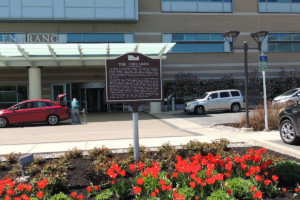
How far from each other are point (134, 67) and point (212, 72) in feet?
72.0

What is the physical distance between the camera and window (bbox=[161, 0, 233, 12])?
Answer: 2584 cm

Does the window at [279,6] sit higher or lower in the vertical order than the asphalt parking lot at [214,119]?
higher

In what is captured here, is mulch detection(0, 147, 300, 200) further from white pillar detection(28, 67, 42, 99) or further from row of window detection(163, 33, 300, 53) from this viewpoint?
row of window detection(163, 33, 300, 53)

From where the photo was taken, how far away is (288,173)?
4070 mm

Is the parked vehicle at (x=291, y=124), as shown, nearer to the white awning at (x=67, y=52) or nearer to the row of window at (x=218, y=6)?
the white awning at (x=67, y=52)

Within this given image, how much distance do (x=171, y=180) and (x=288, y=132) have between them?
514 centimetres

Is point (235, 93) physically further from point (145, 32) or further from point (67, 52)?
point (67, 52)

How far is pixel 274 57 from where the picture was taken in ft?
89.5

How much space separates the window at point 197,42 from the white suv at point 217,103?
6911mm

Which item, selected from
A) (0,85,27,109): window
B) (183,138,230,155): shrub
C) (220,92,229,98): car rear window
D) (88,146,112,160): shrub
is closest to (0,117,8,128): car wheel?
(0,85,27,109): window

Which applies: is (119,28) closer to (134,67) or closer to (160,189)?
(134,67)

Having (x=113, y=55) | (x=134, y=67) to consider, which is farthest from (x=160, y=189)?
(x=113, y=55)

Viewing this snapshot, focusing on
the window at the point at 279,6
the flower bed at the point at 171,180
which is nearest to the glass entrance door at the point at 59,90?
the window at the point at 279,6

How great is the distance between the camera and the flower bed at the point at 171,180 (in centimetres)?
324
